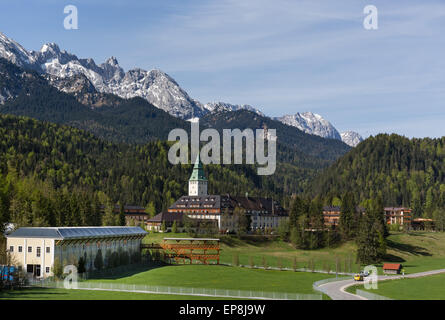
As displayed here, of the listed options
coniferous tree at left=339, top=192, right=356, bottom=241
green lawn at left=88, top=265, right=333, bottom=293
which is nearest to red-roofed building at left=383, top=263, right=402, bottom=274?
green lawn at left=88, top=265, right=333, bottom=293

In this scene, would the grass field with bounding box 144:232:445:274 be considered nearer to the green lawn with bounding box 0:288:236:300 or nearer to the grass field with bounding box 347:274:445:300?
the grass field with bounding box 347:274:445:300

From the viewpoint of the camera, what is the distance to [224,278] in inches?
4476

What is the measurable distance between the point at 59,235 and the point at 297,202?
103165 mm

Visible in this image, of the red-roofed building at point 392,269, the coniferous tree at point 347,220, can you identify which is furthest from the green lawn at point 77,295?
the coniferous tree at point 347,220

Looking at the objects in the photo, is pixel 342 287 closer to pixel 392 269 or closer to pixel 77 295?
pixel 392 269

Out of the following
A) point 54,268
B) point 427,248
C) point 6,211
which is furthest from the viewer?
point 427,248

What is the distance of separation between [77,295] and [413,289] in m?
55.7

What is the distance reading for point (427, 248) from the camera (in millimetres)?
192000

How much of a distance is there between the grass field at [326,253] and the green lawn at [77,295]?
62043mm

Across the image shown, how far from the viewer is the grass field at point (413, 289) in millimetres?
96688

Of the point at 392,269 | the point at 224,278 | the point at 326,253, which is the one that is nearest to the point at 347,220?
the point at 326,253

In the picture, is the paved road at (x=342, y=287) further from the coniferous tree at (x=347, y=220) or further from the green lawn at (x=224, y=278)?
the coniferous tree at (x=347, y=220)
